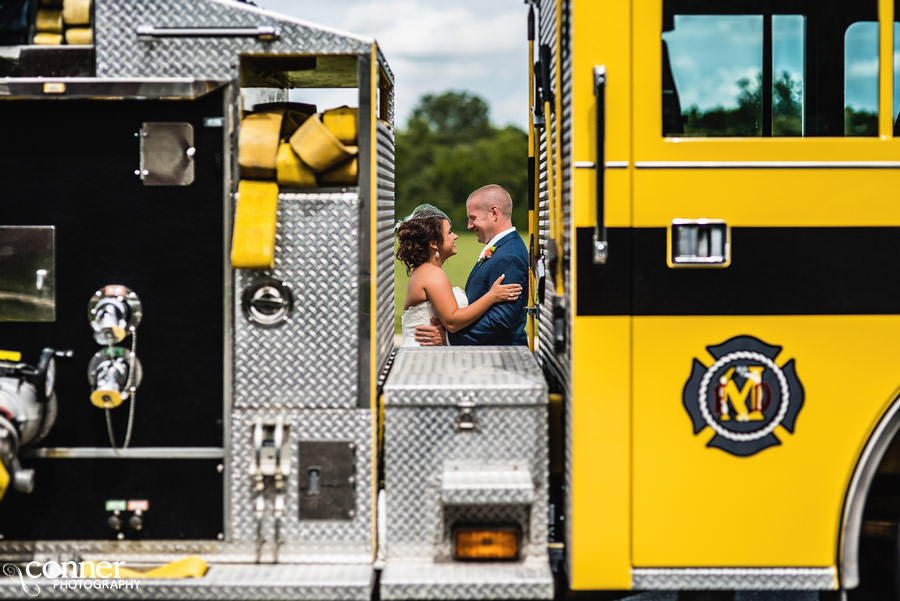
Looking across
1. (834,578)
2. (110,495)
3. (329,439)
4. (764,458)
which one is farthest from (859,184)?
(110,495)

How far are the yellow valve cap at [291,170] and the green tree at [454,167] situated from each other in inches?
2272

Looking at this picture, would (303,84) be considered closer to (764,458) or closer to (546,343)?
(546,343)

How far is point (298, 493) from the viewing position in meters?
3.31

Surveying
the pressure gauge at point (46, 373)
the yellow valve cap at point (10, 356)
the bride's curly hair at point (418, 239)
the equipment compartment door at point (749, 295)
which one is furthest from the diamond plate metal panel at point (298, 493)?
the bride's curly hair at point (418, 239)

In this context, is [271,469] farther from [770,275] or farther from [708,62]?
[708,62]

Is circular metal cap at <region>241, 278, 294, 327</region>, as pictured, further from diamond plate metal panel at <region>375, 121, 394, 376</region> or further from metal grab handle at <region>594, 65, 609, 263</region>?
metal grab handle at <region>594, 65, 609, 263</region>

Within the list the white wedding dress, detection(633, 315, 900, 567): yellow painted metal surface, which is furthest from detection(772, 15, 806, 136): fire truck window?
the white wedding dress

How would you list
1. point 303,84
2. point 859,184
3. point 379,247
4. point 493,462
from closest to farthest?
1. point 859,184
2. point 493,462
3. point 379,247
4. point 303,84

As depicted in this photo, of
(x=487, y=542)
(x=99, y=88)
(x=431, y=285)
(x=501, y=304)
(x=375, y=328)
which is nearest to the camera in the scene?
(x=99, y=88)

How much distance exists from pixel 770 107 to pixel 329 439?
1.80m

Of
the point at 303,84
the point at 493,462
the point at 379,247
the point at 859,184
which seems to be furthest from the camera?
the point at 303,84

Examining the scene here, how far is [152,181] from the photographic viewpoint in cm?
325

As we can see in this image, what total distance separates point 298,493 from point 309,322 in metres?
0.57

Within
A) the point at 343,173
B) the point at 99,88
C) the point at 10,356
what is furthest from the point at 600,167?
the point at 10,356
